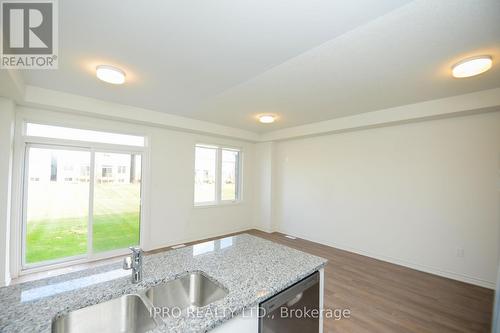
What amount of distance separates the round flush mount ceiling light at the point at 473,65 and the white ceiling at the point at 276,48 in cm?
8

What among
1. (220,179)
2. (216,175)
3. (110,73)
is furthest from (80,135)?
(220,179)

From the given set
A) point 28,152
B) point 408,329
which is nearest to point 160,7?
point 28,152

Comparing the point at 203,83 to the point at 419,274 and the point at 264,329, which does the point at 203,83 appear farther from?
the point at 419,274

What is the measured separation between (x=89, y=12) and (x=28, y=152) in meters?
2.78

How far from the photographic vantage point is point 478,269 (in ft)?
9.71

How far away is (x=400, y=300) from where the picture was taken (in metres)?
2.57

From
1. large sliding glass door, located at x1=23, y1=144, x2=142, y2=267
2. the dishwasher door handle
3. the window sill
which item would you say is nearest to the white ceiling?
large sliding glass door, located at x1=23, y1=144, x2=142, y2=267

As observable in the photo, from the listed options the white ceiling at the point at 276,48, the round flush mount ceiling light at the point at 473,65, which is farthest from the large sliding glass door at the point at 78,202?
the round flush mount ceiling light at the point at 473,65

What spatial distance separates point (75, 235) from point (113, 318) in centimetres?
317

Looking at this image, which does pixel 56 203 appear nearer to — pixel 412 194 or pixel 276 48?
pixel 276 48

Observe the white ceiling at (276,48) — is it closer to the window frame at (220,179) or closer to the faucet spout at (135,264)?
the faucet spout at (135,264)

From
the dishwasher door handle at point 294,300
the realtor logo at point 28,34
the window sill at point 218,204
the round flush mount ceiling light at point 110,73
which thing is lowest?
the window sill at point 218,204

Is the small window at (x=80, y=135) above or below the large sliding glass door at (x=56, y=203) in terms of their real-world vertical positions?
above

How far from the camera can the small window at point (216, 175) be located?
16.5 ft
